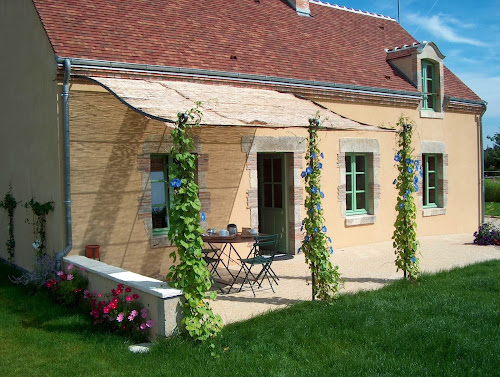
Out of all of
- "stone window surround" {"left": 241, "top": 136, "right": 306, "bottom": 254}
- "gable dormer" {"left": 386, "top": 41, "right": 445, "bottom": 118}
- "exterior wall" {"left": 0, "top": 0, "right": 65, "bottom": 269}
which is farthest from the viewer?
"gable dormer" {"left": 386, "top": 41, "right": 445, "bottom": 118}

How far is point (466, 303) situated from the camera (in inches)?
247

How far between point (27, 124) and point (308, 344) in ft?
21.4

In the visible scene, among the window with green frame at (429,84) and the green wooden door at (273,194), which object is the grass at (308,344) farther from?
the window with green frame at (429,84)

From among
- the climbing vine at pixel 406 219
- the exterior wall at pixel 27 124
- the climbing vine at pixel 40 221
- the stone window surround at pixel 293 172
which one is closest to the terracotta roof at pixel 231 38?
the exterior wall at pixel 27 124

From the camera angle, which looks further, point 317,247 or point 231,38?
point 231,38

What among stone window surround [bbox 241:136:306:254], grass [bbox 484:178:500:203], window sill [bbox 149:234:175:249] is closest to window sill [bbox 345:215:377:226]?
stone window surround [bbox 241:136:306:254]

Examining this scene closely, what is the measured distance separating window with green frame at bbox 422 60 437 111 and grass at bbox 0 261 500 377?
24.4 feet

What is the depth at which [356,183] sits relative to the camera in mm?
11688

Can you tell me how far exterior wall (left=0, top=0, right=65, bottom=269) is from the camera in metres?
8.00

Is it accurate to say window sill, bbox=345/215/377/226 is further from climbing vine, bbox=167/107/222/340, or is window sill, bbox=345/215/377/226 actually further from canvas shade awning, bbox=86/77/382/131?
climbing vine, bbox=167/107/222/340

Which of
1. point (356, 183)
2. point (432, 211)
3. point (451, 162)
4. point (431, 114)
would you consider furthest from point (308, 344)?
point (451, 162)

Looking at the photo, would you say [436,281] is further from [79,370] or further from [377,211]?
[79,370]

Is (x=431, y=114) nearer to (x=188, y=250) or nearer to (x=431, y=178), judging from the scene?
(x=431, y=178)

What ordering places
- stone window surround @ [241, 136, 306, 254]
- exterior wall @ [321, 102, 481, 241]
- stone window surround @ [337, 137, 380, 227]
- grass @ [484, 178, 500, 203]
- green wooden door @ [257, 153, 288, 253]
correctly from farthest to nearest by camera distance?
1. grass @ [484, 178, 500, 203]
2. exterior wall @ [321, 102, 481, 241]
3. stone window surround @ [337, 137, 380, 227]
4. green wooden door @ [257, 153, 288, 253]
5. stone window surround @ [241, 136, 306, 254]
